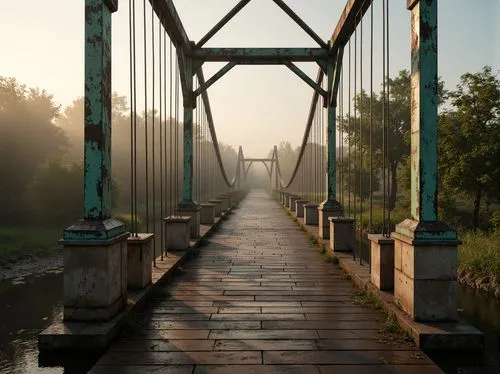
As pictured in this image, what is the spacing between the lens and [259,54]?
32.5 ft

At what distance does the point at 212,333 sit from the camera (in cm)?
393

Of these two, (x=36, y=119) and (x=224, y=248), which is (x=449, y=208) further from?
(x=36, y=119)

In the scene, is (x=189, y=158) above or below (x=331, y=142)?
below

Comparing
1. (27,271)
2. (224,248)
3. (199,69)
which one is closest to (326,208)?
(224,248)

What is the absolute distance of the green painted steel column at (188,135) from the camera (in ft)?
31.8

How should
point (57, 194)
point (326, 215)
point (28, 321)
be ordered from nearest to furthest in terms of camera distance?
point (28, 321) < point (326, 215) < point (57, 194)

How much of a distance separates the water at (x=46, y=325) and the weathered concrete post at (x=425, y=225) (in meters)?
0.50

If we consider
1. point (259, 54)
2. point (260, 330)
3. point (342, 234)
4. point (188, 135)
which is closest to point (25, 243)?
point (188, 135)

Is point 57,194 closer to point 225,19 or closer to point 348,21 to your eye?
point 225,19

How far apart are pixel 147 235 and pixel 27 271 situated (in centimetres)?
963

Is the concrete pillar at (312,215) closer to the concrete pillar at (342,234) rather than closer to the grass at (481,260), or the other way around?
the grass at (481,260)

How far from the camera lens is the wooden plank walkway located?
3240mm

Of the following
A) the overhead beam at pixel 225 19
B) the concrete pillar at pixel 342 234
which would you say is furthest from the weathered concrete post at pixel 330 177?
the overhead beam at pixel 225 19

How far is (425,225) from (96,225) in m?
2.78
